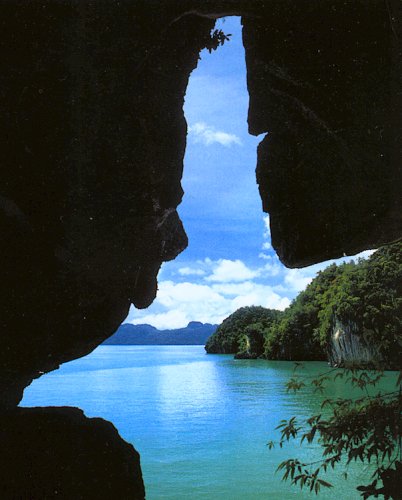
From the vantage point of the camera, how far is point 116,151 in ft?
13.4

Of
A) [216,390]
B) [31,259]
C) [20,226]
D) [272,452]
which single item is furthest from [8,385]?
[216,390]

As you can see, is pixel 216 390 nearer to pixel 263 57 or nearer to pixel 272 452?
pixel 272 452

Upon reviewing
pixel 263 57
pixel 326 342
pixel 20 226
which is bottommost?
pixel 326 342

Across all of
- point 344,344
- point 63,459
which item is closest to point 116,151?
point 63,459

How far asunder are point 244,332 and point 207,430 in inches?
2056

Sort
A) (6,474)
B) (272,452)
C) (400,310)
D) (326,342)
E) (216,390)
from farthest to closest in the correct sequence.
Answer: (326,342), (216,390), (272,452), (6,474), (400,310)

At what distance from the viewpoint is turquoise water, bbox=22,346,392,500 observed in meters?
10.6

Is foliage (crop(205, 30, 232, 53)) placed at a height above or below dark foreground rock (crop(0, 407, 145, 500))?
above

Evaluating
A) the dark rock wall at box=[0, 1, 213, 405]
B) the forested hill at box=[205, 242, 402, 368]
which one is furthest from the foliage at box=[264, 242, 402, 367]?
the dark rock wall at box=[0, 1, 213, 405]

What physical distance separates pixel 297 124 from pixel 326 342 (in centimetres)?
3454

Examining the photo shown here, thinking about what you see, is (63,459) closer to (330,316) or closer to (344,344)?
(344,344)

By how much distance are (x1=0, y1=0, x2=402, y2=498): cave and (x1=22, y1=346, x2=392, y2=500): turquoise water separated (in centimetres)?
546

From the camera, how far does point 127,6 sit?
13.0 ft

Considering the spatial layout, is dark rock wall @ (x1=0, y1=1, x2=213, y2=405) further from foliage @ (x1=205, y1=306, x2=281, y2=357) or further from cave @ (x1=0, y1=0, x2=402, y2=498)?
foliage @ (x1=205, y1=306, x2=281, y2=357)
